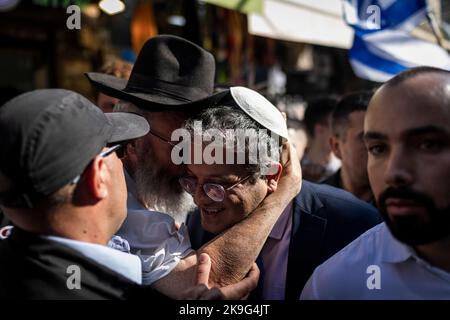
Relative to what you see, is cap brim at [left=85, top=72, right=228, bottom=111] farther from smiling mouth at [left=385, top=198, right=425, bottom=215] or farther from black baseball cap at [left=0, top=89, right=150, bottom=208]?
smiling mouth at [left=385, top=198, right=425, bottom=215]

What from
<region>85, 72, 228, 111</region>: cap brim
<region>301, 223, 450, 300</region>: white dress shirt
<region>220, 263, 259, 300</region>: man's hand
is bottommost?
<region>220, 263, 259, 300</region>: man's hand

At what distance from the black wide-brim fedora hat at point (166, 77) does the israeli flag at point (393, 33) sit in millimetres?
2191

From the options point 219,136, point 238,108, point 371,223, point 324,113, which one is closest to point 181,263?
point 219,136

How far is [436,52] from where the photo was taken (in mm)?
4309

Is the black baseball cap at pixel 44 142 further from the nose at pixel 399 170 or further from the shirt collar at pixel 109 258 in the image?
the nose at pixel 399 170

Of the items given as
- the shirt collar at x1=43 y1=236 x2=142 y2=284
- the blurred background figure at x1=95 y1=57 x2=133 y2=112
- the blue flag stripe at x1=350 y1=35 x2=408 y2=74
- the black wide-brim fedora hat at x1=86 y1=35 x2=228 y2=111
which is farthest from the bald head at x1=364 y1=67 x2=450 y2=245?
the blue flag stripe at x1=350 y1=35 x2=408 y2=74

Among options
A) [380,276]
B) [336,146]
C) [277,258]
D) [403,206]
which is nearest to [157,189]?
[277,258]

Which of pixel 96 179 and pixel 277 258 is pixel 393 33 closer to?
pixel 277 258

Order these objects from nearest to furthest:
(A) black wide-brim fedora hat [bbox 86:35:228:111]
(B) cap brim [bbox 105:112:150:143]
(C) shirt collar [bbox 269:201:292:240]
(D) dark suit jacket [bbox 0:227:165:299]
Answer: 1. (D) dark suit jacket [bbox 0:227:165:299]
2. (B) cap brim [bbox 105:112:150:143]
3. (C) shirt collar [bbox 269:201:292:240]
4. (A) black wide-brim fedora hat [bbox 86:35:228:111]

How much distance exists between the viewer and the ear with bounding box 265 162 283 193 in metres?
2.09

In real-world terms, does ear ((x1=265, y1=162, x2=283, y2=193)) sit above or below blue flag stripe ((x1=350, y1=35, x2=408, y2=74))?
below

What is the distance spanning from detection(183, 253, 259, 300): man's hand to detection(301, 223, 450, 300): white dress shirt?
0.22 meters
